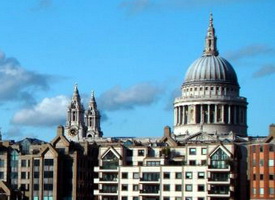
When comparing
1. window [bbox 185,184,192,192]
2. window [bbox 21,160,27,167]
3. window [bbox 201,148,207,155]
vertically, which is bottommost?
window [bbox 185,184,192,192]

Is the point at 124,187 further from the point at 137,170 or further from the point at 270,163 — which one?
the point at 270,163

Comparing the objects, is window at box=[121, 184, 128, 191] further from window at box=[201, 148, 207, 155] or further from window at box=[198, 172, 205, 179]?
window at box=[201, 148, 207, 155]

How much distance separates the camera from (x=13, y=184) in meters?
164

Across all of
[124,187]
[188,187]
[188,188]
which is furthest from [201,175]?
[124,187]

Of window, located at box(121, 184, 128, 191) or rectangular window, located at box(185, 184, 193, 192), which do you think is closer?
rectangular window, located at box(185, 184, 193, 192)

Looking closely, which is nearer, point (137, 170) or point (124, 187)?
point (137, 170)

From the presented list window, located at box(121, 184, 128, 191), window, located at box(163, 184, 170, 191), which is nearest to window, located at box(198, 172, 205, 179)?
window, located at box(163, 184, 170, 191)

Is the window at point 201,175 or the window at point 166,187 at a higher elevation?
the window at point 201,175

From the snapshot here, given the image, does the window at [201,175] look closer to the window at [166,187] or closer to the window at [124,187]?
the window at [166,187]

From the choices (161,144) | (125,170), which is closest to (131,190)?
(125,170)

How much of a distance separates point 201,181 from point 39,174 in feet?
89.7

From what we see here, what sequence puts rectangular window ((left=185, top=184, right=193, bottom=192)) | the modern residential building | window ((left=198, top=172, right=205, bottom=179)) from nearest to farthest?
the modern residential building → window ((left=198, top=172, right=205, bottom=179)) → rectangular window ((left=185, top=184, right=193, bottom=192))

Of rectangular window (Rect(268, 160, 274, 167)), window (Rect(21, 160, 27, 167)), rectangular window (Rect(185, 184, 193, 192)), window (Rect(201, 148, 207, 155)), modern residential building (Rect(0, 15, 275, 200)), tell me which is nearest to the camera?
rectangular window (Rect(268, 160, 274, 167))

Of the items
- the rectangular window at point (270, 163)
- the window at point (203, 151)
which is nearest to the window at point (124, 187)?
the window at point (203, 151)
